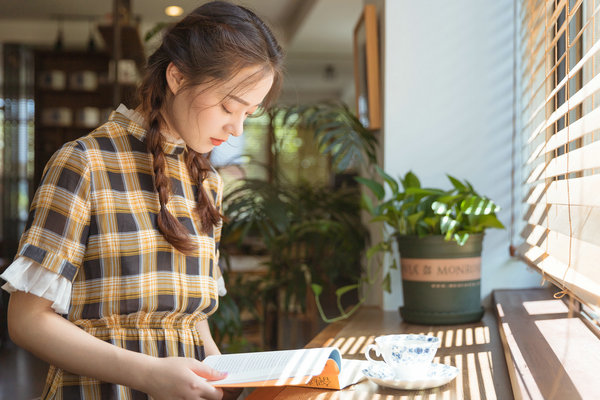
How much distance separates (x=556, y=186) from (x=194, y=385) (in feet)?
2.50

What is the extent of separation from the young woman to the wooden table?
218 mm

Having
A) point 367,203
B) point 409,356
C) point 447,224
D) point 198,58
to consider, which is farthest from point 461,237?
point 198,58

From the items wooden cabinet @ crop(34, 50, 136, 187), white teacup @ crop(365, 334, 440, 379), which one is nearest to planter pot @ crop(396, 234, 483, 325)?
white teacup @ crop(365, 334, 440, 379)

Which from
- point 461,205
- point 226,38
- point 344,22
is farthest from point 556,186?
point 344,22

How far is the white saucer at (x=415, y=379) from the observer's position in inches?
43.6

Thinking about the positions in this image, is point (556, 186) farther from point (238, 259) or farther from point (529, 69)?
point (238, 259)

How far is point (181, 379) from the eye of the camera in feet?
3.37

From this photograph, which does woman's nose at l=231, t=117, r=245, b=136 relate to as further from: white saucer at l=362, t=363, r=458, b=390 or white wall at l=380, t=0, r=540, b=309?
white wall at l=380, t=0, r=540, b=309

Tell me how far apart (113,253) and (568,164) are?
0.80 meters

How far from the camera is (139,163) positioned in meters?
1.22

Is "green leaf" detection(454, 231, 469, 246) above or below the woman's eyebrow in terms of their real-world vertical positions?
below

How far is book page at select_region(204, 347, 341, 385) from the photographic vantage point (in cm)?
101

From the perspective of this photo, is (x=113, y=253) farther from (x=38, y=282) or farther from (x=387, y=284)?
(x=387, y=284)

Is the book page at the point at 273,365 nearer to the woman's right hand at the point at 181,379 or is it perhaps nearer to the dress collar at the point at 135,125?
the woman's right hand at the point at 181,379
